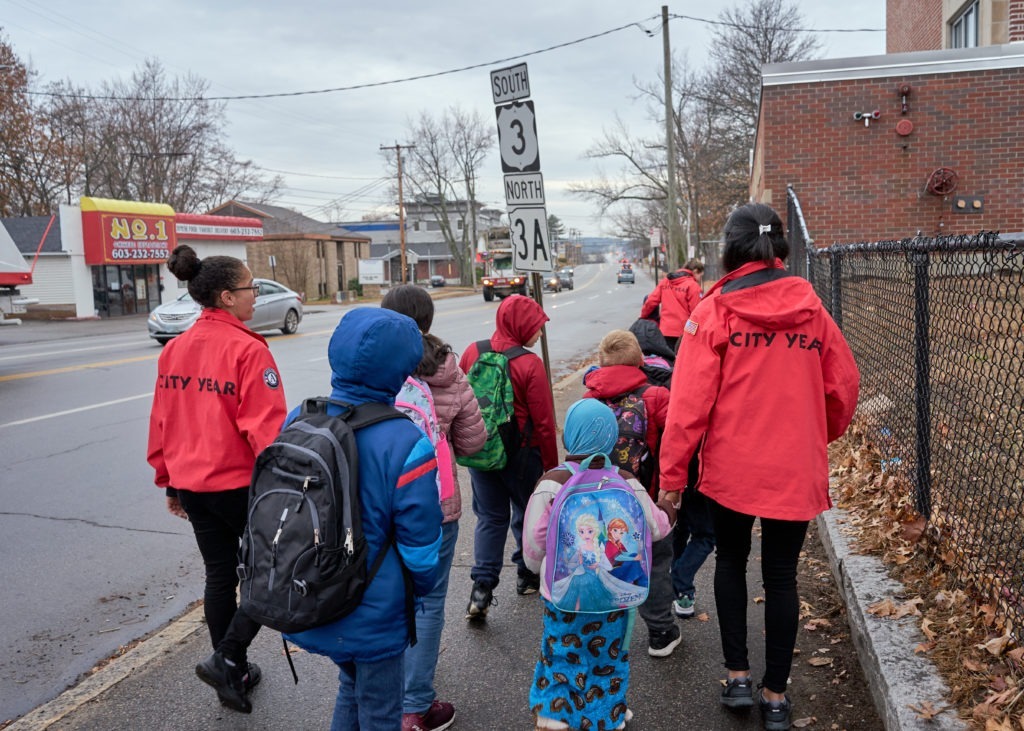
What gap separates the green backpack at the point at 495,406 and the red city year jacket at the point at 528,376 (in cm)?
4

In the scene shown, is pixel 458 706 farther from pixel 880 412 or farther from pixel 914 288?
pixel 880 412

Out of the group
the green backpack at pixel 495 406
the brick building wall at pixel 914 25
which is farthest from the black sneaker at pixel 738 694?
the brick building wall at pixel 914 25

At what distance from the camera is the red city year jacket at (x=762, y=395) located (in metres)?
3.18

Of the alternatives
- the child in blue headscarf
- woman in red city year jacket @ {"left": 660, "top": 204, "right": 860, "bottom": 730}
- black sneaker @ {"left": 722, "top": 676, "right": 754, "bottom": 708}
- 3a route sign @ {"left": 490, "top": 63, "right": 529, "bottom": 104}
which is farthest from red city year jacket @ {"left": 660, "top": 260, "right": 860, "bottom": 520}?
3a route sign @ {"left": 490, "top": 63, "right": 529, "bottom": 104}

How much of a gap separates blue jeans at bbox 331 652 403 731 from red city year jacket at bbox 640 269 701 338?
6076mm

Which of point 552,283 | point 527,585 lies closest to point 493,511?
point 527,585

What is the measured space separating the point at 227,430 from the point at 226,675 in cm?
106

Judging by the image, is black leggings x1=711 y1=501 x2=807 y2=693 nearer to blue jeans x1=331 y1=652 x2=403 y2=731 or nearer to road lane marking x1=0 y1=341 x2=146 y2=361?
blue jeans x1=331 y1=652 x2=403 y2=731

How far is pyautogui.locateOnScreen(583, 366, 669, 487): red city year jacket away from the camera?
152 inches

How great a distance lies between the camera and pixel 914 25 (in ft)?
74.4

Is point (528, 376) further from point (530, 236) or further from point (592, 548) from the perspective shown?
point (530, 236)

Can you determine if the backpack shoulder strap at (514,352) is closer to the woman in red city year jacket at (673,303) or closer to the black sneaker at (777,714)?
the black sneaker at (777,714)

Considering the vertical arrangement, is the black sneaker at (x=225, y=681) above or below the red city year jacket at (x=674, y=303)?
below

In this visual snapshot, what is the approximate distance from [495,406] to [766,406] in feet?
4.63
